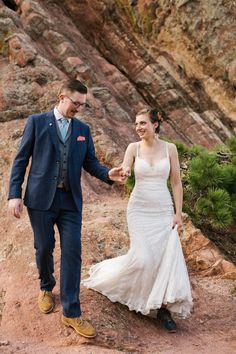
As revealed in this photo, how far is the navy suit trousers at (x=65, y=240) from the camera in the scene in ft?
13.4

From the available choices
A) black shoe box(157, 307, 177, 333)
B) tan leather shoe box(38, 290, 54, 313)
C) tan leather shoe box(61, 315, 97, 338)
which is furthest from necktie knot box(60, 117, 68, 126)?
black shoe box(157, 307, 177, 333)

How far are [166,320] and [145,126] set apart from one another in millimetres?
1970

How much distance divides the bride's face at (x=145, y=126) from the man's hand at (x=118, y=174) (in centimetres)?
68

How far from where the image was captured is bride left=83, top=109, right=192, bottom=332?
14.6ft

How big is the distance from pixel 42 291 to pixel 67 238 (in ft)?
2.51

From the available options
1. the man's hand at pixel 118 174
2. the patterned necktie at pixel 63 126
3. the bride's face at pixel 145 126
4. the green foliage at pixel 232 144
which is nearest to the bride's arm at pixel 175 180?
the bride's face at pixel 145 126

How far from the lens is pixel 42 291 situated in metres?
4.51

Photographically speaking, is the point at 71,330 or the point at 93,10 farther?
the point at 93,10

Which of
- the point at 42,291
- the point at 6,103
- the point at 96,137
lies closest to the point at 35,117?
the point at 42,291

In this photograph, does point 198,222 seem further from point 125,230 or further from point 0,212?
point 0,212

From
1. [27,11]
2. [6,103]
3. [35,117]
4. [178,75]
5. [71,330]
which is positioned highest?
[27,11]

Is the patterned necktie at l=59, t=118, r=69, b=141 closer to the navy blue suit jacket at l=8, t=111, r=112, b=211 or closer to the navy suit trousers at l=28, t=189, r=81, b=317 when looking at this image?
the navy blue suit jacket at l=8, t=111, r=112, b=211

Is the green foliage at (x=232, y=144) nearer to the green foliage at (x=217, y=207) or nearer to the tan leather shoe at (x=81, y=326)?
the green foliage at (x=217, y=207)

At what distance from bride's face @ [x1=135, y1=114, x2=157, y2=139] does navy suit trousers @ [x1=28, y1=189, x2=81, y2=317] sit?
1091mm
